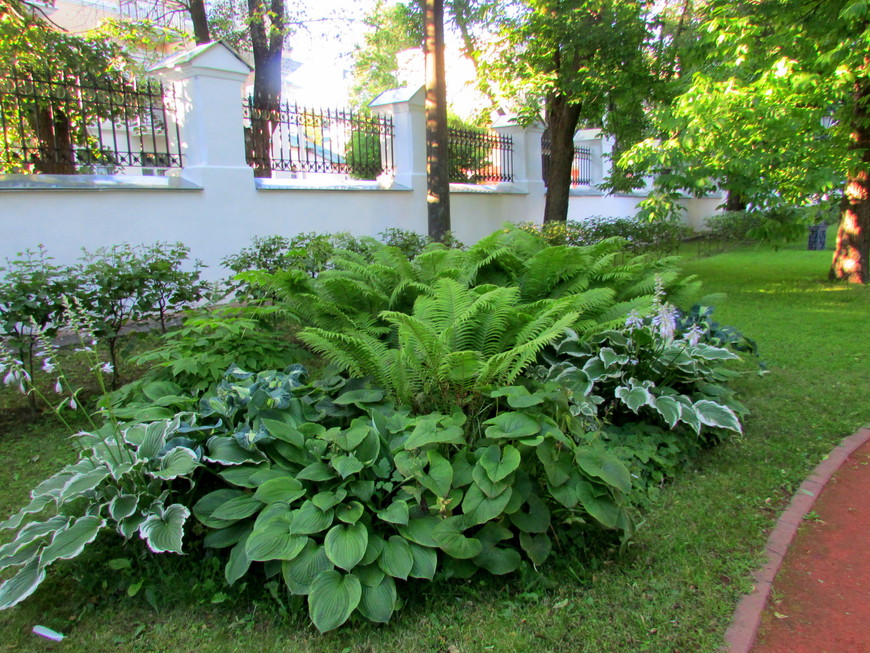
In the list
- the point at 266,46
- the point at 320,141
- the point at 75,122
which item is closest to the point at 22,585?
the point at 75,122

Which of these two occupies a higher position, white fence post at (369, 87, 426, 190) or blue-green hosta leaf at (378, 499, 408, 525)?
white fence post at (369, 87, 426, 190)

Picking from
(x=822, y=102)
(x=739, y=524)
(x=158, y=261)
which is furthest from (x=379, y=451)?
(x=822, y=102)

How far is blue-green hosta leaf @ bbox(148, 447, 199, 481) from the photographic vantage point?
2.68 m

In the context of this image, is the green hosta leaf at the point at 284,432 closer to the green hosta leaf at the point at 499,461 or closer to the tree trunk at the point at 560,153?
the green hosta leaf at the point at 499,461

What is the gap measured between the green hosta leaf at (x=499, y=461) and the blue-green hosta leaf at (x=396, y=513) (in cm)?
37

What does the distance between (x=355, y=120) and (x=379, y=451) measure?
9005mm

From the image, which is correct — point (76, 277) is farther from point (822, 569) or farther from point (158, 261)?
point (822, 569)

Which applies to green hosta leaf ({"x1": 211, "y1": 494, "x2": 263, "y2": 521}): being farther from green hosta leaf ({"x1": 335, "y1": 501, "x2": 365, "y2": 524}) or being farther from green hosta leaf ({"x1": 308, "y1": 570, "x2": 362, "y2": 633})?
green hosta leaf ({"x1": 308, "y1": 570, "x2": 362, "y2": 633})

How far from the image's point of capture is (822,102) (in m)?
8.84

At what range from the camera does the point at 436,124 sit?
10.6m

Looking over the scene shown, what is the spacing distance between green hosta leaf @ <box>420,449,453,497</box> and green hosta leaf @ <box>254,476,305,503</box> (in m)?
0.54

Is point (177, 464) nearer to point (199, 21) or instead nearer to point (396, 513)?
point (396, 513)

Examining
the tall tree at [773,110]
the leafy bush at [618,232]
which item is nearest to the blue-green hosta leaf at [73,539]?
the tall tree at [773,110]

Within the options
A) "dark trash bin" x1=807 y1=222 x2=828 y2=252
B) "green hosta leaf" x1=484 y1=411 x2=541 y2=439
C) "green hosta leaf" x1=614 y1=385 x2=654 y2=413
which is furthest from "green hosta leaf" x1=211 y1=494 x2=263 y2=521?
"dark trash bin" x1=807 y1=222 x2=828 y2=252
